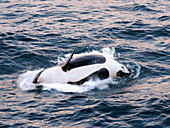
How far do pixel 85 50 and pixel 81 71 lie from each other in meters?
4.05

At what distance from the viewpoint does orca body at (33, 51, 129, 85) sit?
39.0 ft

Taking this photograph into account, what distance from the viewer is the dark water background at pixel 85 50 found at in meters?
9.96

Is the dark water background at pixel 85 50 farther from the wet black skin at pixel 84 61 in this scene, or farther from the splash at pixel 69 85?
the wet black skin at pixel 84 61

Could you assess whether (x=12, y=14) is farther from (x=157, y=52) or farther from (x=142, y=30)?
(x=157, y=52)

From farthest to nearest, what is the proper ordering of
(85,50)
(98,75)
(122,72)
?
(85,50) < (122,72) < (98,75)

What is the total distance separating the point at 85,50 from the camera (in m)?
15.9

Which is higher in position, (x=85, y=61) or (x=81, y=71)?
(x=85, y=61)

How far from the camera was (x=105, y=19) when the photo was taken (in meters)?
20.6

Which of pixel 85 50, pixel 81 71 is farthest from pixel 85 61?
pixel 85 50

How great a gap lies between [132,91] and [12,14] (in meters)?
13.3

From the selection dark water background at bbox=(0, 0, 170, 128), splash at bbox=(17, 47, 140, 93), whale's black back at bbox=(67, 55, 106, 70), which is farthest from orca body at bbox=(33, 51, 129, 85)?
dark water background at bbox=(0, 0, 170, 128)

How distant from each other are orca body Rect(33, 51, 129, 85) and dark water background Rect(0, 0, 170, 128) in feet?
1.99

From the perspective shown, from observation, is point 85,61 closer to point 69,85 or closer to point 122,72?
point 69,85

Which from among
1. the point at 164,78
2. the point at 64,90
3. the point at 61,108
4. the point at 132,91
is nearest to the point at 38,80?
the point at 64,90
